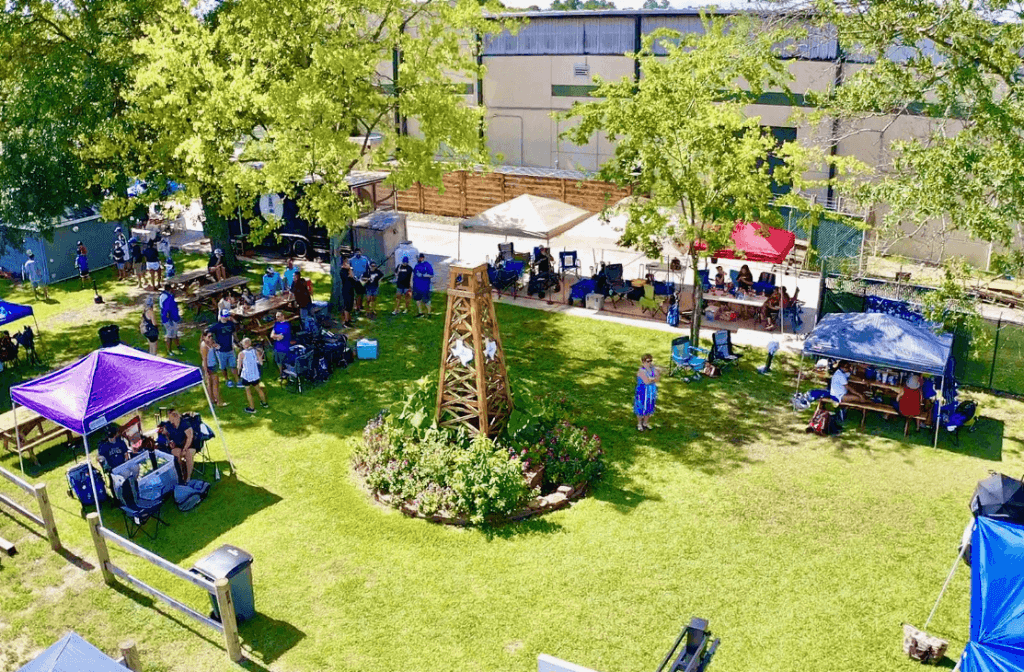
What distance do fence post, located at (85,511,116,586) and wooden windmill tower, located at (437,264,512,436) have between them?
523 cm

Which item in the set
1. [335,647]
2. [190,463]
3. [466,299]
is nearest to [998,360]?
[466,299]

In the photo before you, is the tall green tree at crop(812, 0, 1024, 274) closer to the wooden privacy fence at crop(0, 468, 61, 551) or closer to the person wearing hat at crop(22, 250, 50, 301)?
the wooden privacy fence at crop(0, 468, 61, 551)

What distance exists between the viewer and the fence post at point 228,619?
31.7 feet

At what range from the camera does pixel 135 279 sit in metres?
25.5

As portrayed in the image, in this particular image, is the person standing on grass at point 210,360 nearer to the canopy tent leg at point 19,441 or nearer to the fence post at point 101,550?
the canopy tent leg at point 19,441

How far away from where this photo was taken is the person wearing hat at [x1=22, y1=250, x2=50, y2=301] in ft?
76.8

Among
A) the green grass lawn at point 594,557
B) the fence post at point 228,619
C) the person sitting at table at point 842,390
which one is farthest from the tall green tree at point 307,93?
the fence post at point 228,619

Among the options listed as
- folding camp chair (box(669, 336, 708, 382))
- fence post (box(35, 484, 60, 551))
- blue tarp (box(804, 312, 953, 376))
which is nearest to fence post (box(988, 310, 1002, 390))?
blue tarp (box(804, 312, 953, 376))

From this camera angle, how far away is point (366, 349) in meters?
19.0

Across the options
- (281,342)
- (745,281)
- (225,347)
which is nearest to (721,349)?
(745,281)

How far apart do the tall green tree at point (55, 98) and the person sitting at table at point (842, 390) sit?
17.4 meters

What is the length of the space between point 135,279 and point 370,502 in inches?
628

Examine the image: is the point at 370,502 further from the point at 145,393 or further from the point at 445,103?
the point at 445,103

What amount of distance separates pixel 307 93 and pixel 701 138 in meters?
8.51
